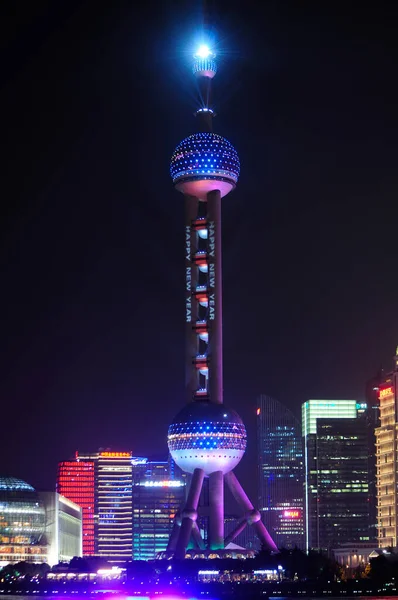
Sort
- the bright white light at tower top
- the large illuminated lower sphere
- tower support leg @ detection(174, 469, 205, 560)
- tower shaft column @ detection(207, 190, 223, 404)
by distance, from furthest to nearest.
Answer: the bright white light at tower top, tower shaft column @ detection(207, 190, 223, 404), the large illuminated lower sphere, tower support leg @ detection(174, 469, 205, 560)

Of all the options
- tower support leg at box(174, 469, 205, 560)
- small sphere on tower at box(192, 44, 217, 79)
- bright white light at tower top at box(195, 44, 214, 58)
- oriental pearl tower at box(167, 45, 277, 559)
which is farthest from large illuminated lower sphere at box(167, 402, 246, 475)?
bright white light at tower top at box(195, 44, 214, 58)

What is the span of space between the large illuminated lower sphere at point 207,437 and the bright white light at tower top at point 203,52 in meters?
47.0

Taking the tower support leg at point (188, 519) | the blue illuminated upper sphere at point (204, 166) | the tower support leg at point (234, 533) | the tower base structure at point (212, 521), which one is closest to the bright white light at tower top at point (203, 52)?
the blue illuminated upper sphere at point (204, 166)

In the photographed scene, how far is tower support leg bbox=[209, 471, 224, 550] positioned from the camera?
557 feet

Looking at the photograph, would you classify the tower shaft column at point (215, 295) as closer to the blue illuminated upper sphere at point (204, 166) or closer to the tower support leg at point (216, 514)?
the blue illuminated upper sphere at point (204, 166)

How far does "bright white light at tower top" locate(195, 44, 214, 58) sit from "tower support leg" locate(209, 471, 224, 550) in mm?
56369

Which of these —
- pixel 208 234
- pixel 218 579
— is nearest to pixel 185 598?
pixel 218 579

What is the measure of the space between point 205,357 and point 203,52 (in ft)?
136

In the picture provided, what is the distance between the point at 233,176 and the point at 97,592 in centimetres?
5645

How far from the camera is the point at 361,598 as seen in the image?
→ 152 m

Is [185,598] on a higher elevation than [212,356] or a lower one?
lower

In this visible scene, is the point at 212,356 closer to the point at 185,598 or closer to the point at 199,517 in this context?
the point at 199,517

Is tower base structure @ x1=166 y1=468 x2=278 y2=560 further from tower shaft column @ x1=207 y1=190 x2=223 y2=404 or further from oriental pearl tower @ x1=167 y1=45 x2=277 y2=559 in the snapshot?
tower shaft column @ x1=207 y1=190 x2=223 y2=404

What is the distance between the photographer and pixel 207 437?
170 meters
